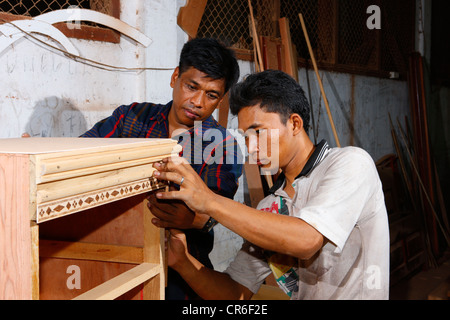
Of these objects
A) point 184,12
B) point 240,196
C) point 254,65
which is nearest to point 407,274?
point 240,196

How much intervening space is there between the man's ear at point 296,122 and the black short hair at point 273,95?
16 mm

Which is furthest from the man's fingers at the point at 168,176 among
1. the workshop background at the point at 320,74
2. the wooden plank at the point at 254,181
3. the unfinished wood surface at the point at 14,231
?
the wooden plank at the point at 254,181

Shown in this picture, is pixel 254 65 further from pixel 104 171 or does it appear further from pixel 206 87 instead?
pixel 104 171

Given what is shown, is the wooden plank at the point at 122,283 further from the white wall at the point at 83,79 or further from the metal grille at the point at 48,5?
the metal grille at the point at 48,5

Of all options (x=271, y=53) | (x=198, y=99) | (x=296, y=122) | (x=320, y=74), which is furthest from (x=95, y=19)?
(x=320, y=74)

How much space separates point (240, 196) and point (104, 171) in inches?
111

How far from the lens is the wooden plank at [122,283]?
1.16 m

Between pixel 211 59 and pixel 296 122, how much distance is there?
612mm

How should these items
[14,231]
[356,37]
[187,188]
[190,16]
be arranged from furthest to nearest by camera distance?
1. [356,37]
2. [190,16]
3. [187,188]
4. [14,231]

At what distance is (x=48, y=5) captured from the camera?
245 centimetres

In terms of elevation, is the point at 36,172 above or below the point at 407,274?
above

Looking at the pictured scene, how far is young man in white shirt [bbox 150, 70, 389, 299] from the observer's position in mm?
1244

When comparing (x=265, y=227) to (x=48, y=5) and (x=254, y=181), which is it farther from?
(x=254, y=181)
